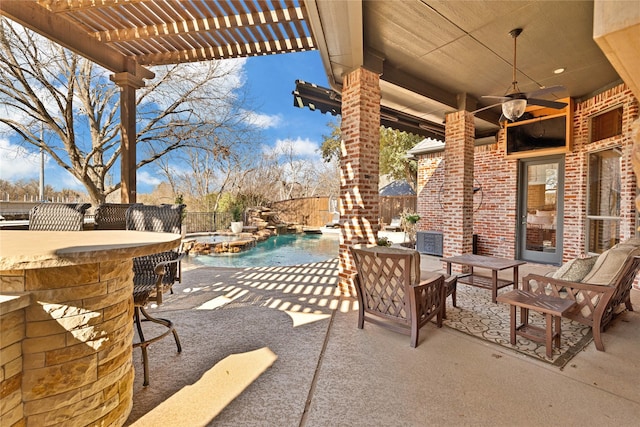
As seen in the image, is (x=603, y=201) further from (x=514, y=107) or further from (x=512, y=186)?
(x=514, y=107)

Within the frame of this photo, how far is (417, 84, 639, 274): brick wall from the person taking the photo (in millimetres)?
4543

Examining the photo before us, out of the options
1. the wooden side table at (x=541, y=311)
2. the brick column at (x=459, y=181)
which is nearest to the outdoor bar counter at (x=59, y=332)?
the wooden side table at (x=541, y=311)

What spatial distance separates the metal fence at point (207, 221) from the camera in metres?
11.8

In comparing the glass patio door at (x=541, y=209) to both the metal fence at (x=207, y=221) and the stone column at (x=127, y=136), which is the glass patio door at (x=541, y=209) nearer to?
the stone column at (x=127, y=136)

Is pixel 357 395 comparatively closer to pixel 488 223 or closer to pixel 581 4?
pixel 581 4

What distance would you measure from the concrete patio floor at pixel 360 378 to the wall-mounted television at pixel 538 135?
384 centimetres

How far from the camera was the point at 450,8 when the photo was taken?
120 inches

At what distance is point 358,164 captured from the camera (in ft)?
12.8

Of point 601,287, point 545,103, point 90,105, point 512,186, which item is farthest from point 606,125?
point 90,105

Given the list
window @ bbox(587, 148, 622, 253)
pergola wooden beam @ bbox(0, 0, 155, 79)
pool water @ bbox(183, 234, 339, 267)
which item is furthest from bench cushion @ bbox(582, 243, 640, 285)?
pergola wooden beam @ bbox(0, 0, 155, 79)

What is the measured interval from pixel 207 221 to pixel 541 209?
11.0 m

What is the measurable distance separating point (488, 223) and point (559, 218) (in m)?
1.33

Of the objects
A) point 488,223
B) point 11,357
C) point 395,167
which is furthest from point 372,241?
point 395,167

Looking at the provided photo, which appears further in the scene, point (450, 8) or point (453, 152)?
point (453, 152)
